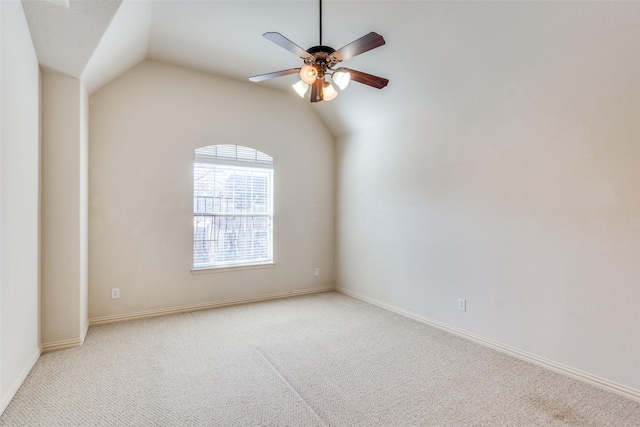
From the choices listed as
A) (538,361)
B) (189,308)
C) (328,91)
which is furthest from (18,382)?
(538,361)

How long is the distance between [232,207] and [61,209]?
1.94m

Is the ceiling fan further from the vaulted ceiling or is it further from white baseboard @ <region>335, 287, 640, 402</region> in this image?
white baseboard @ <region>335, 287, 640, 402</region>

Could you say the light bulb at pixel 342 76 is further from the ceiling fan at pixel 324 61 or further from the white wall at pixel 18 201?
the white wall at pixel 18 201

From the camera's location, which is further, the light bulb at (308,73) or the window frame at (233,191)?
the window frame at (233,191)

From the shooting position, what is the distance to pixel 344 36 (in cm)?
321

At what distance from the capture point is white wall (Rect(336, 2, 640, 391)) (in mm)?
2289

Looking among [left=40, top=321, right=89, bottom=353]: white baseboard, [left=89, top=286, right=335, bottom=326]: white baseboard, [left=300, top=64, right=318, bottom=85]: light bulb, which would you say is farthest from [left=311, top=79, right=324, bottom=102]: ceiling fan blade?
[left=40, top=321, right=89, bottom=353]: white baseboard

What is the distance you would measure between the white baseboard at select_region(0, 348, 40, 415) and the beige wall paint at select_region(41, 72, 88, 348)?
9.3 inches

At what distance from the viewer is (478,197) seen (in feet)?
→ 10.6

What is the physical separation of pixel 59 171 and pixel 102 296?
1531mm

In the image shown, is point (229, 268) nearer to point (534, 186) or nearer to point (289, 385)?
point (289, 385)

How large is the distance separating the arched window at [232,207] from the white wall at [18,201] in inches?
68.7

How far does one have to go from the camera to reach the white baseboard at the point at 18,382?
2.07 meters

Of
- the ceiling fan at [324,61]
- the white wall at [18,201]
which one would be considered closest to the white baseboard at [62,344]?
the white wall at [18,201]
